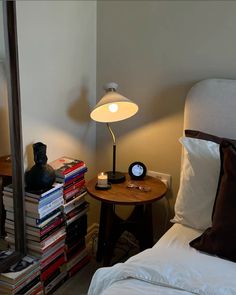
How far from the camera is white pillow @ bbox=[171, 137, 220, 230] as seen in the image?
1.67 metres

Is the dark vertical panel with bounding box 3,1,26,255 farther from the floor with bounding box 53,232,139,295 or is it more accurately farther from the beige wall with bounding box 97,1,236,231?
the beige wall with bounding box 97,1,236,231

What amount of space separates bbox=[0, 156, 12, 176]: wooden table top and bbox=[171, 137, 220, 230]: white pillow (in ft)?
2.60

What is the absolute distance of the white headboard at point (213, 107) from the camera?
6.00 feet

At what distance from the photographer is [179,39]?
6.69 ft

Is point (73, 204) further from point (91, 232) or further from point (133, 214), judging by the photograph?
point (91, 232)

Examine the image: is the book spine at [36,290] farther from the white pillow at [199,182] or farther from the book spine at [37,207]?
the white pillow at [199,182]

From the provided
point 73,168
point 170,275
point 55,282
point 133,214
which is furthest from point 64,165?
point 170,275

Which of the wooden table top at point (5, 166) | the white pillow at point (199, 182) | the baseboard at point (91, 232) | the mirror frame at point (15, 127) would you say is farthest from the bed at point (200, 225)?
the baseboard at point (91, 232)

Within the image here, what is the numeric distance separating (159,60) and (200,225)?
0.93 m

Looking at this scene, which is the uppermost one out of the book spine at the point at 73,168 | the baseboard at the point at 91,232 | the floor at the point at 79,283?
the book spine at the point at 73,168

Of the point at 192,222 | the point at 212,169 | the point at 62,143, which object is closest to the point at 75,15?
the point at 62,143

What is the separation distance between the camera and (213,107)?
1.86m

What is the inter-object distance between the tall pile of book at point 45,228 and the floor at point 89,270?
8 cm

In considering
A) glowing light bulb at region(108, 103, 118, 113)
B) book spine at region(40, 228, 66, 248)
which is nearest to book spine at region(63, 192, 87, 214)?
book spine at region(40, 228, 66, 248)
